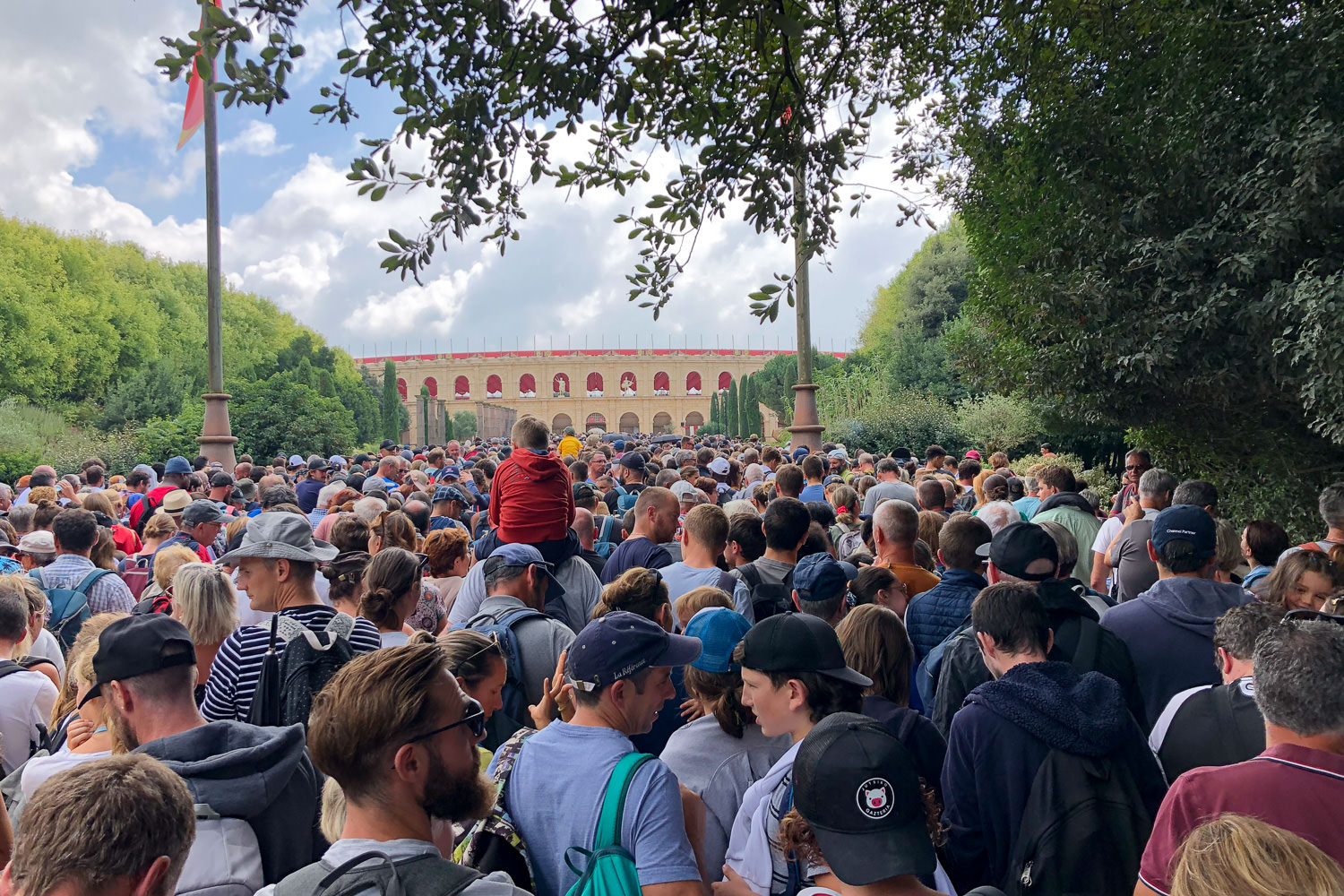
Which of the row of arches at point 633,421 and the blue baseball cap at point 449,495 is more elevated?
the row of arches at point 633,421

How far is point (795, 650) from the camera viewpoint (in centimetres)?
260

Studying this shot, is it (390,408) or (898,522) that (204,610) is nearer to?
(898,522)

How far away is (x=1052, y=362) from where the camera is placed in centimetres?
802

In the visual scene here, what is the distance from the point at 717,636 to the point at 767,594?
6.42 feet

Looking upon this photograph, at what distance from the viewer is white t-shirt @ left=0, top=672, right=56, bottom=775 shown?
361cm

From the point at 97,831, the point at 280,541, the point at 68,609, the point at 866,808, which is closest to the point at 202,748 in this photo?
the point at 97,831

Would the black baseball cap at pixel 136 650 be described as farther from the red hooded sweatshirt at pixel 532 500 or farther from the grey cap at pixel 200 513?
the grey cap at pixel 200 513

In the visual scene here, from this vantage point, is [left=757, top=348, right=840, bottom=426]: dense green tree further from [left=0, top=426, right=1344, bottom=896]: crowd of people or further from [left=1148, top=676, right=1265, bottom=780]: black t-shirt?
[left=1148, top=676, right=1265, bottom=780]: black t-shirt

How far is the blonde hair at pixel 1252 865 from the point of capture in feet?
4.82

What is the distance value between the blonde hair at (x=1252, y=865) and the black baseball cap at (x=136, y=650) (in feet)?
8.21

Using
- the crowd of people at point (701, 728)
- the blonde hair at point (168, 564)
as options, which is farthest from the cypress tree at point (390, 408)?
the crowd of people at point (701, 728)

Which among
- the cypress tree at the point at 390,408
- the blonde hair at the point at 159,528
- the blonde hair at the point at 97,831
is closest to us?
the blonde hair at the point at 97,831

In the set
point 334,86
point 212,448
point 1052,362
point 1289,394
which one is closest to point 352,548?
point 334,86

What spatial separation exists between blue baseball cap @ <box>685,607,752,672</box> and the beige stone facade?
9822cm
